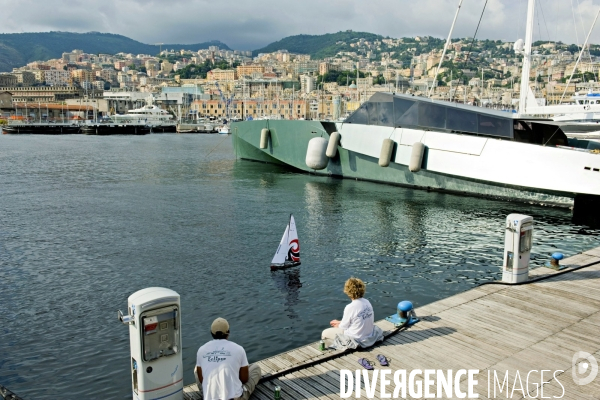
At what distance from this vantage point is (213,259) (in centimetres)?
1664

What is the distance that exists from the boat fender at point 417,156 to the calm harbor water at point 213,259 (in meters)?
1.53

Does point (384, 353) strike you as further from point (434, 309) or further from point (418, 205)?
point (418, 205)

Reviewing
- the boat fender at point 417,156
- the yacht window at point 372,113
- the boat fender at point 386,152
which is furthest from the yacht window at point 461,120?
the yacht window at point 372,113

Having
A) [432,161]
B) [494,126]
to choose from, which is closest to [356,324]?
[494,126]

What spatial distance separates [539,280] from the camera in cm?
1144

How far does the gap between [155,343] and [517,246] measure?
7.40 m

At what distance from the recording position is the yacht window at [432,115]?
28750 mm

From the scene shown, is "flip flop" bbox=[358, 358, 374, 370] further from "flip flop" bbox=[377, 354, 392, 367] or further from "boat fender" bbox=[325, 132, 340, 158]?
"boat fender" bbox=[325, 132, 340, 158]

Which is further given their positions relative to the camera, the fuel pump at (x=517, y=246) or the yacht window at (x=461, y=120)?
the yacht window at (x=461, y=120)

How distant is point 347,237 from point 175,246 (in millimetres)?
6107

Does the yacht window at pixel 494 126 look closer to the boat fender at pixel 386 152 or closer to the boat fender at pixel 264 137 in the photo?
the boat fender at pixel 386 152

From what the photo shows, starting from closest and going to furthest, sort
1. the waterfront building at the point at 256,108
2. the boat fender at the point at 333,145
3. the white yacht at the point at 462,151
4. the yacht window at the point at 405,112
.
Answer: the white yacht at the point at 462,151
the yacht window at the point at 405,112
the boat fender at the point at 333,145
the waterfront building at the point at 256,108

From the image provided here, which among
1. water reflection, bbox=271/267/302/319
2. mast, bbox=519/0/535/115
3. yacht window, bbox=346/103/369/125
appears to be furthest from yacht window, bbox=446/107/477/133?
water reflection, bbox=271/267/302/319

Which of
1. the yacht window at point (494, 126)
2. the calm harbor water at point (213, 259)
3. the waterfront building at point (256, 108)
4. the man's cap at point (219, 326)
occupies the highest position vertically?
the waterfront building at point (256, 108)
